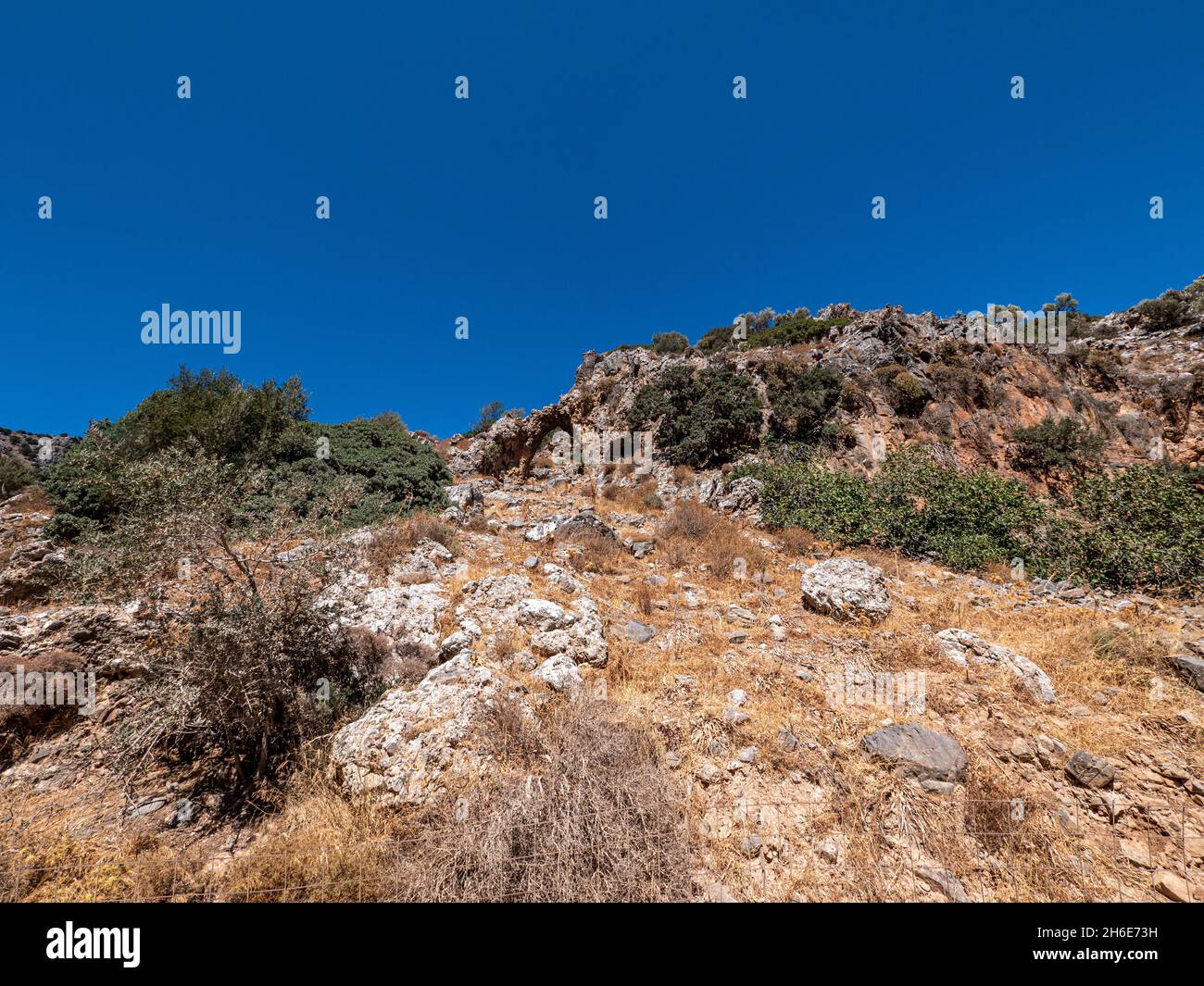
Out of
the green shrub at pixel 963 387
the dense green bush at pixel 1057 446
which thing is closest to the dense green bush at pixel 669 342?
the green shrub at pixel 963 387

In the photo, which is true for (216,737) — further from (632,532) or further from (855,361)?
(855,361)

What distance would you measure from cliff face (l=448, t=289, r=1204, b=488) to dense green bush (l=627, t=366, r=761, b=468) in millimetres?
635

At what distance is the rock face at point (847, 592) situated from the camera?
5.95 metres

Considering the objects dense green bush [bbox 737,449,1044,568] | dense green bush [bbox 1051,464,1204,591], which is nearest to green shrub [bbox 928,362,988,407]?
dense green bush [bbox 737,449,1044,568]

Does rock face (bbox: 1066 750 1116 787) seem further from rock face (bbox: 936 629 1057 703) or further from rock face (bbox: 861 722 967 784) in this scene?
rock face (bbox: 936 629 1057 703)

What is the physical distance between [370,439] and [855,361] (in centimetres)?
1758

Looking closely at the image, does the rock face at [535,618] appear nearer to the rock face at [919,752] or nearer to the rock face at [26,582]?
the rock face at [919,752]

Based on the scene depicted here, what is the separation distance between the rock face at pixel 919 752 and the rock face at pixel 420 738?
3226mm

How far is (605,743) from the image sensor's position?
11.2 ft

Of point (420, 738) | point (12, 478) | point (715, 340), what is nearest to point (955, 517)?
point (420, 738)

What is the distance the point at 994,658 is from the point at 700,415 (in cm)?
1165

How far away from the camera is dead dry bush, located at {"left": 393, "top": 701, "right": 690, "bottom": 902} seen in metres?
2.54

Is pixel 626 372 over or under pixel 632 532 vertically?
over
